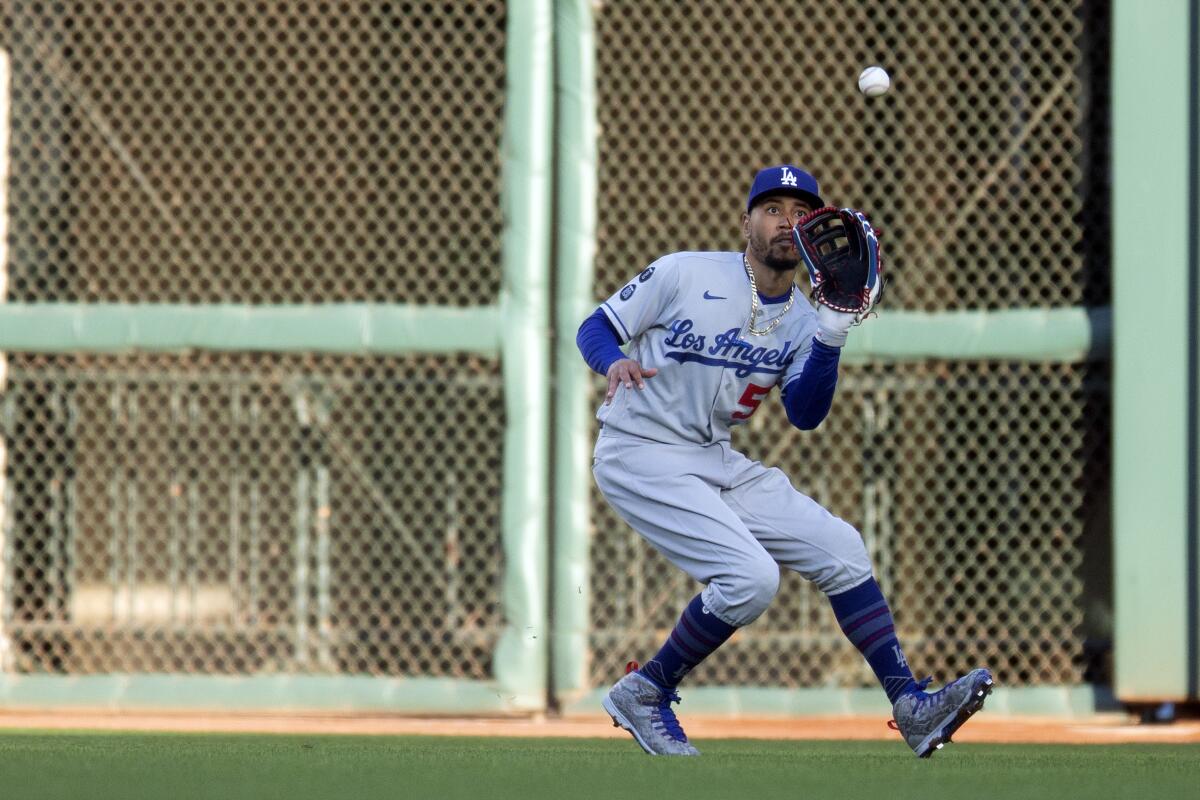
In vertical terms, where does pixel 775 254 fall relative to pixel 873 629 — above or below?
above

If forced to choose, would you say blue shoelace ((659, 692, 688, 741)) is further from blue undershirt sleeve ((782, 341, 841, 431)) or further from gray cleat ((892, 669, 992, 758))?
blue undershirt sleeve ((782, 341, 841, 431))

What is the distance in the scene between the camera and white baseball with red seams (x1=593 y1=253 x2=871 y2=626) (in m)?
4.63

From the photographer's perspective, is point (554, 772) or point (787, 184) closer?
point (554, 772)

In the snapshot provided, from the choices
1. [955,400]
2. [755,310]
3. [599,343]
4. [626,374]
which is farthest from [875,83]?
[955,400]

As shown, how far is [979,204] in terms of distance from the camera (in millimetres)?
7121

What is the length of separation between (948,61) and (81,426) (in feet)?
13.3

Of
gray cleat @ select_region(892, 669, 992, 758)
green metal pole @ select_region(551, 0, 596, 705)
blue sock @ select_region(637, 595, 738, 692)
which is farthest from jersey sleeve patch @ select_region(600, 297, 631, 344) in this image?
green metal pole @ select_region(551, 0, 596, 705)

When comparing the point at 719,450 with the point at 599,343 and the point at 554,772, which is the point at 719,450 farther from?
the point at 554,772

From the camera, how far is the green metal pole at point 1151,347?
6.12 meters

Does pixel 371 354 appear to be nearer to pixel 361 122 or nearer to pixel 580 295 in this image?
pixel 580 295

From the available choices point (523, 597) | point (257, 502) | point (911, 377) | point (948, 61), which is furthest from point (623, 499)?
point (948, 61)

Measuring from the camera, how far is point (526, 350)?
247 inches

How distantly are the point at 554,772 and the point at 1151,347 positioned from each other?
3229mm

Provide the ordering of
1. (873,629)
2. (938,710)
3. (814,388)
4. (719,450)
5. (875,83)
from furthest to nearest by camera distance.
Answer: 1. (875,83)
2. (719,450)
3. (873,629)
4. (814,388)
5. (938,710)
